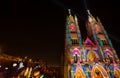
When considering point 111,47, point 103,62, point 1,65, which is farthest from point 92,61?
point 1,65

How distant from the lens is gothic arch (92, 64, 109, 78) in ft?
107

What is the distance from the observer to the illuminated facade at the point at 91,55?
32.7 metres

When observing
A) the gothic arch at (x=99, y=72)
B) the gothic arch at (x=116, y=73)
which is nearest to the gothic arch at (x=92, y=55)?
the gothic arch at (x=99, y=72)

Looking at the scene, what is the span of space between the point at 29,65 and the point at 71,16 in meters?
22.2

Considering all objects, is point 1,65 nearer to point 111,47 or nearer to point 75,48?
point 75,48

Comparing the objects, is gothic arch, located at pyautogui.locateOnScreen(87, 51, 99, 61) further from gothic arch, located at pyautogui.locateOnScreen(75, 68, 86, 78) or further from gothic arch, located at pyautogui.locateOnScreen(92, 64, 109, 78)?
gothic arch, located at pyautogui.locateOnScreen(75, 68, 86, 78)

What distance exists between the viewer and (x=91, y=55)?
1459 inches

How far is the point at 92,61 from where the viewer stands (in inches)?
1336

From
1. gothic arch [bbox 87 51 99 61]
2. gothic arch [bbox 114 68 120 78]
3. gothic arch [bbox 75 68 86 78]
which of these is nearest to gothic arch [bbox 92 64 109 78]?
gothic arch [bbox 75 68 86 78]

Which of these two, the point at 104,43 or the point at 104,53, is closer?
the point at 104,53

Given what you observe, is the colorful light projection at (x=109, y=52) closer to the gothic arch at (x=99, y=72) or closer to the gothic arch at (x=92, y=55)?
the gothic arch at (x=92, y=55)

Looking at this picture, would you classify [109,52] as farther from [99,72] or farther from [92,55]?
[99,72]

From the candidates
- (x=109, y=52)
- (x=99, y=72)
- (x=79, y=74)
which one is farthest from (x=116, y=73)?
(x=79, y=74)

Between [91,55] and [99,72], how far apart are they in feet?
16.0
